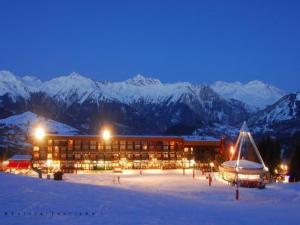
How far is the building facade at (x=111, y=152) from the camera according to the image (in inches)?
5797

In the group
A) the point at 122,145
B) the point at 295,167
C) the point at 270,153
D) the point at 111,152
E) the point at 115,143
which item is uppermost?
the point at 115,143

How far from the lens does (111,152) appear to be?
151 metres

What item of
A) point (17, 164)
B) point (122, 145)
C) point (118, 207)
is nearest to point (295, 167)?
point (122, 145)

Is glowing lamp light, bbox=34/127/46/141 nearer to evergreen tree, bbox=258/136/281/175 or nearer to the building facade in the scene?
the building facade

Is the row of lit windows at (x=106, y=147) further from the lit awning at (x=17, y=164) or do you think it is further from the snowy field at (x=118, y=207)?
the snowy field at (x=118, y=207)

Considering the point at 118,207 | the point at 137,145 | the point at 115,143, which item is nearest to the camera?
the point at 118,207

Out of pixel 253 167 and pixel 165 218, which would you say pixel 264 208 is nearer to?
pixel 165 218

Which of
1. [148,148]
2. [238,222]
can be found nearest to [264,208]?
[238,222]

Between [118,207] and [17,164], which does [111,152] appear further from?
[118,207]

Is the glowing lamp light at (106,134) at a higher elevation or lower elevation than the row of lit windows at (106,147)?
higher

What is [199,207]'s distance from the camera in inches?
1802

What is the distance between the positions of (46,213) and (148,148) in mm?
118554

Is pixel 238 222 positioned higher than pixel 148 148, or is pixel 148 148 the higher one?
pixel 148 148

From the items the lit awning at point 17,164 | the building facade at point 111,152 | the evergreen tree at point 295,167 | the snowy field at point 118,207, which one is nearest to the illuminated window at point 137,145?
the building facade at point 111,152
